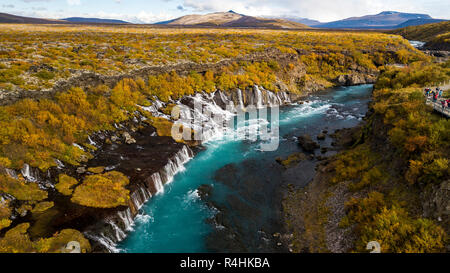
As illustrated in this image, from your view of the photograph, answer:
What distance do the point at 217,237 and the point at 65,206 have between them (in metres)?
13.5


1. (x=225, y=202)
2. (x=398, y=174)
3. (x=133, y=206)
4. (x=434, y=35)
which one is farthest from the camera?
(x=434, y=35)

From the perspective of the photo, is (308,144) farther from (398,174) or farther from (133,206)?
(133,206)

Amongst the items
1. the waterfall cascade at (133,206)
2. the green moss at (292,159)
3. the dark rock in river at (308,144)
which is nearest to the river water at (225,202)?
the waterfall cascade at (133,206)

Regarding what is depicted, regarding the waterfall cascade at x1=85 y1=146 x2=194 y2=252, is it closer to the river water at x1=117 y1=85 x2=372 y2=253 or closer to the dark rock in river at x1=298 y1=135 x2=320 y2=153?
the river water at x1=117 y1=85 x2=372 y2=253

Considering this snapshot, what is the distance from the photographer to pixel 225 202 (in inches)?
1054

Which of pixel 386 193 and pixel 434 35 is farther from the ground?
pixel 434 35

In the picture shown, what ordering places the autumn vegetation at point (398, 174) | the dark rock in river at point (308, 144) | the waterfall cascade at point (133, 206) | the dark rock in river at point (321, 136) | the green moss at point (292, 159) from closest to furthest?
the autumn vegetation at point (398, 174) → the waterfall cascade at point (133, 206) → the green moss at point (292, 159) → the dark rock in river at point (308, 144) → the dark rock in river at point (321, 136)

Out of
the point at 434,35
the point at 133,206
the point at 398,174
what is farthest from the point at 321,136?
the point at 434,35

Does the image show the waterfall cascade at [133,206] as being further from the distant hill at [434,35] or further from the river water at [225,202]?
the distant hill at [434,35]

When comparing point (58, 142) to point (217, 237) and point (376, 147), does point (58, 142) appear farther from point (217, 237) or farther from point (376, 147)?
point (376, 147)

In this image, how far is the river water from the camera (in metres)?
21.6

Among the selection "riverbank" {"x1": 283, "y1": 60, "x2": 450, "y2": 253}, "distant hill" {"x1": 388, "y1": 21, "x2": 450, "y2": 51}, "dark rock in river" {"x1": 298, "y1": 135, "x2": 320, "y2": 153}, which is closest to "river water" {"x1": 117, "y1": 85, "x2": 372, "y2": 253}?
"dark rock in river" {"x1": 298, "y1": 135, "x2": 320, "y2": 153}

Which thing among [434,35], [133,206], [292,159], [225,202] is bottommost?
[225,202]

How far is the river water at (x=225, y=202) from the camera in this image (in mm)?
21641
